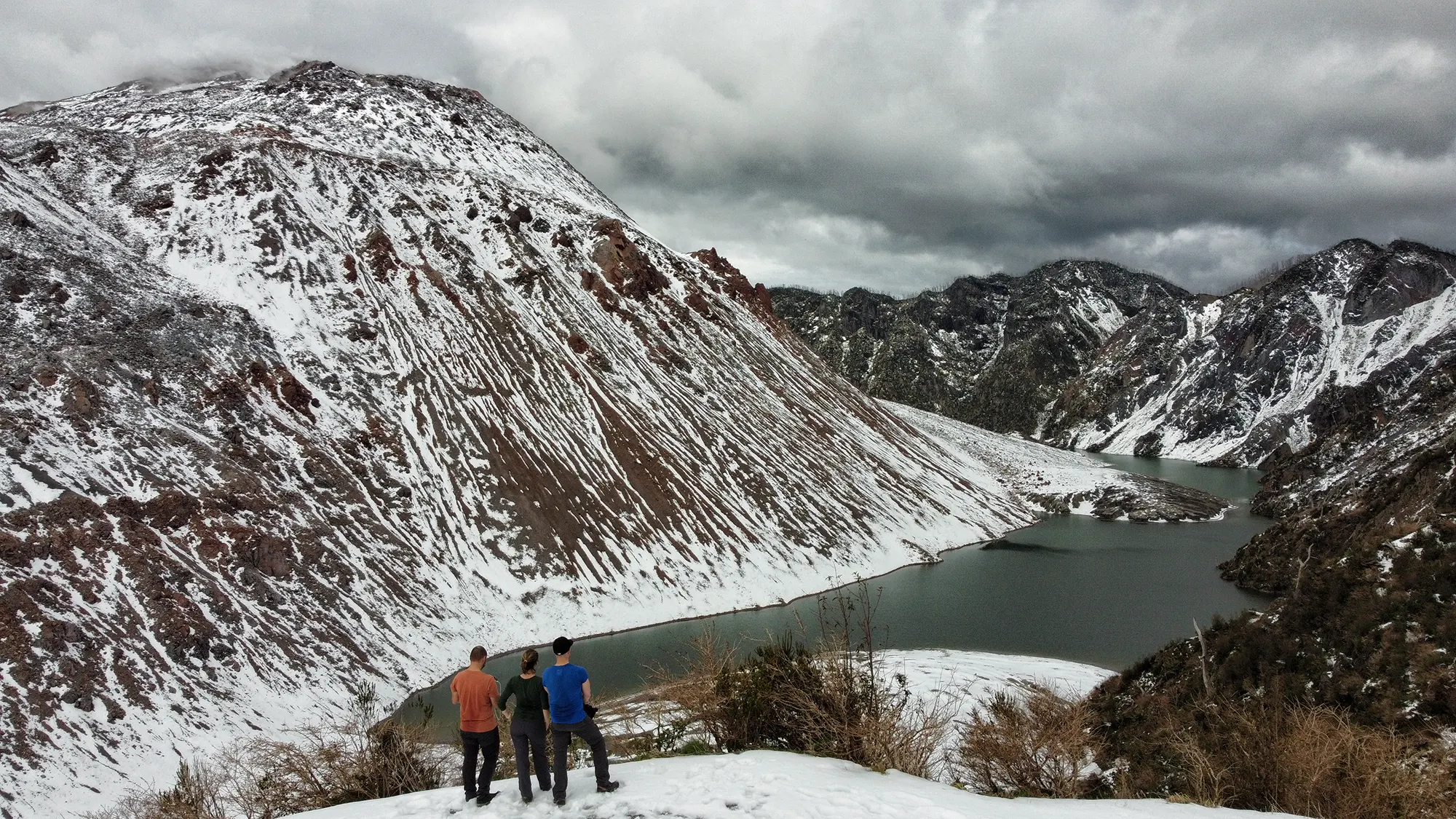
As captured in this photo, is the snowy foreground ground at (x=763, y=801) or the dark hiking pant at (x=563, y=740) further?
the dark hiking pant at (x=563, y=740)

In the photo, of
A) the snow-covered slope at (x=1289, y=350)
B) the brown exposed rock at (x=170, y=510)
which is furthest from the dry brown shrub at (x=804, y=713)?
the snow-covered slope at (x=1289, y=350)

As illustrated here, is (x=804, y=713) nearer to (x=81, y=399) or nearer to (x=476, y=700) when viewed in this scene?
(x=476, y=700)

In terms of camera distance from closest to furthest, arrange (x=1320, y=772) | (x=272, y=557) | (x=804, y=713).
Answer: (x=1320, y=772), (x=804, y=713), (x=272, y=557)

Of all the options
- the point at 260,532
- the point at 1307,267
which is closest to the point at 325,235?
the point at 260,532

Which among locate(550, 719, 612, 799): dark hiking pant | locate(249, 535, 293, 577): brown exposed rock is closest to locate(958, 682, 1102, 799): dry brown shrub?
locate(550, 719, 612, 799): dark hiking pant

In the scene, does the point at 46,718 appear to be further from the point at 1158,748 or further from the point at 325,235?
the point at 325,235

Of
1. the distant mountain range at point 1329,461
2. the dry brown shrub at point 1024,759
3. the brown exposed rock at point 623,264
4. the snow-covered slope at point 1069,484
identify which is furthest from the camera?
the snow-covered slope at point 1069,484

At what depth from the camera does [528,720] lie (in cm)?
1131

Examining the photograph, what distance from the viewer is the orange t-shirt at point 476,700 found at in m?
11.5

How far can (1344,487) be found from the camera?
62188 millimetres

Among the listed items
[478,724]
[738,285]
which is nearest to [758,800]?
[478,724]

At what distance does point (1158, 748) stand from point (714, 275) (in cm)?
8498

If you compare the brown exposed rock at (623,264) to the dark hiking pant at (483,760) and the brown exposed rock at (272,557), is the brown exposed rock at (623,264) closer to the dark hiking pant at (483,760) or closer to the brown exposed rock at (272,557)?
Answer: the brown exposed rock at (272,557)

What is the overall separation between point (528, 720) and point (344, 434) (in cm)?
3948
